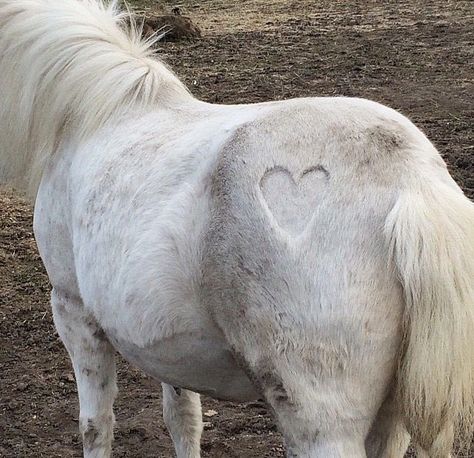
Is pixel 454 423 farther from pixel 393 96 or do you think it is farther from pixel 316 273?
pixel 393 96

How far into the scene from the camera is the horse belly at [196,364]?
7.83 ft

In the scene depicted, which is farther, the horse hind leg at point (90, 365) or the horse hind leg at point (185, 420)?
the horse hind leg at point (185, 420)

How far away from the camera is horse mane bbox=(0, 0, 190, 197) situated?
2979 mm

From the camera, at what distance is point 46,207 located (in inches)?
120

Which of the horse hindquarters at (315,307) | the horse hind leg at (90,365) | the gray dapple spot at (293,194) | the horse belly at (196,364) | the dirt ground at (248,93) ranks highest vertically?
the gray dapple spot at (293,194)

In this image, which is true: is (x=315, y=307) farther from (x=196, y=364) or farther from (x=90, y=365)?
(x=90, y=365)

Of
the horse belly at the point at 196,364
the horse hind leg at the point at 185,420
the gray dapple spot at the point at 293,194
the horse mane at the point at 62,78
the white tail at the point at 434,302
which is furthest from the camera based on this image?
the horse hind leg at the point at 185,420

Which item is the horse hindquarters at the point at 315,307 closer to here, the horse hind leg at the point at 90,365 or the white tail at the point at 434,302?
the white tail at the point at 434,302

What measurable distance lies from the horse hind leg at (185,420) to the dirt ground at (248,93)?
233 millimetres

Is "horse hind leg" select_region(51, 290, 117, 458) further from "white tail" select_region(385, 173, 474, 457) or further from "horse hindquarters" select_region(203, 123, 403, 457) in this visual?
"white tail" select_region(385, 173, 474, 457)

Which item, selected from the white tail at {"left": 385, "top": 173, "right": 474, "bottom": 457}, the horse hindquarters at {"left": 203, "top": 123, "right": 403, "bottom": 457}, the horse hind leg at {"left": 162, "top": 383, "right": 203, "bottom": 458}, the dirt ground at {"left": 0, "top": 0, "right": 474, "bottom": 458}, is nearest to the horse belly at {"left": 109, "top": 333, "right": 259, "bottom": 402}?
the horse hindquarters at {"left": 203, "top": 123, "right": 403, "bottom": 457}

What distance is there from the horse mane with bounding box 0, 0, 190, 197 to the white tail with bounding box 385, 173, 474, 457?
1.17m

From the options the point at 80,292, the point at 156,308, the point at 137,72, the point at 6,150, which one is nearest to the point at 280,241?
the point at 156,308

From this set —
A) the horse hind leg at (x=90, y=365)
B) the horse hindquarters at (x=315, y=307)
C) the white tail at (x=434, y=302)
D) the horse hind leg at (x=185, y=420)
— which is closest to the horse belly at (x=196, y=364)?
the horse hindquarters at (x=315, y=307)
